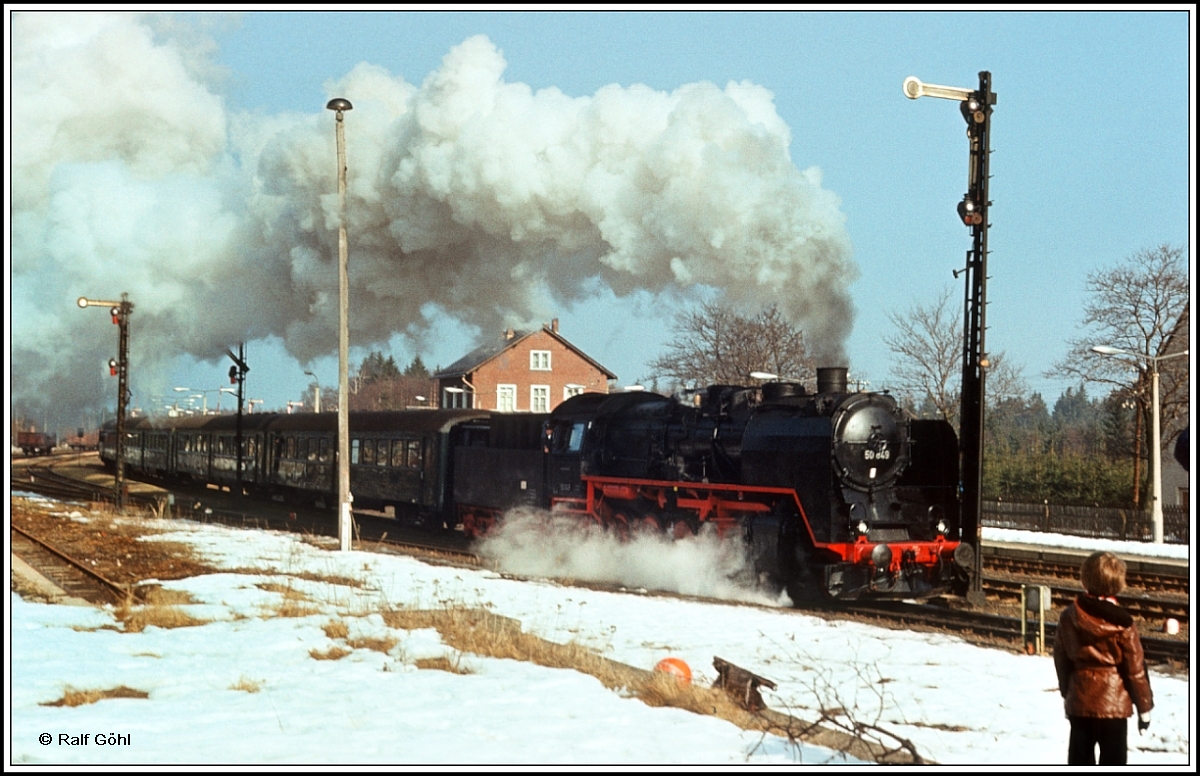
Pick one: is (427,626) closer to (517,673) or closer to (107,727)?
(517,673)

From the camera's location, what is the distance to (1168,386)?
1120 inches

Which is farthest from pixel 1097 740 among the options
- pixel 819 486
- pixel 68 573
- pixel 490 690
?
pixel 68 573

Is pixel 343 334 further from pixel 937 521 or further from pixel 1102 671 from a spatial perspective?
pixel 1102 671

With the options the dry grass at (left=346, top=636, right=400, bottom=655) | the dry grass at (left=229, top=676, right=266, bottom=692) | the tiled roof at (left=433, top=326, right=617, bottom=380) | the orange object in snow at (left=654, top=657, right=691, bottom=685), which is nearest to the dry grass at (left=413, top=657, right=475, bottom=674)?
the dry grass at (left=346, top=636, right=400, bottom=655)

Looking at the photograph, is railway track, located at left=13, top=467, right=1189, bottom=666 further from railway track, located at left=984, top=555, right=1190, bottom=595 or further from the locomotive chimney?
the locomotive chimney

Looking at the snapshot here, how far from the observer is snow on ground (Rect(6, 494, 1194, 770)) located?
5.85 metres

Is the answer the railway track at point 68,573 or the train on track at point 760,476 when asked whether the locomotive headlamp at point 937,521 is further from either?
the railway track at point 68,573

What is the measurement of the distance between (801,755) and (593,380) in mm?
35135

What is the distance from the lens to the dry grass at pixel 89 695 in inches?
262

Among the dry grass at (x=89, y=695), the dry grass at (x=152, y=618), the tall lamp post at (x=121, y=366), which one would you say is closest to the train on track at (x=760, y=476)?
the dry grass at (x=152, y=618)

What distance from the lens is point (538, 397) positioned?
41.6 meters

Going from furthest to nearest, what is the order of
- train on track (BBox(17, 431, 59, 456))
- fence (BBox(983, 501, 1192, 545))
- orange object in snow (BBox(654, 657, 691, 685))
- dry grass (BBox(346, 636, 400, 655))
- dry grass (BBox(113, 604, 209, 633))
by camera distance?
train on track (BBox(17, 431, 59, 456))
fence (BBox(983, 501, 1192, 545))
dry grass (BBox(113, 604, 209, 633))
dry grass (BBox(346, 636, 400, 655))
orange object in snow (BBox(654, 657, 691, 685))

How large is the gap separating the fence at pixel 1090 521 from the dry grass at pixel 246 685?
907 inches

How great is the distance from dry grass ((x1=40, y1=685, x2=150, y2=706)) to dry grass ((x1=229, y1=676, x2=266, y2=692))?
1.85 feet
